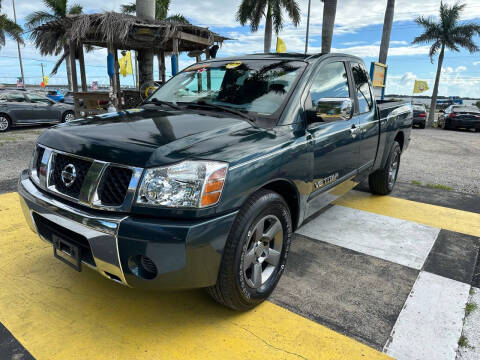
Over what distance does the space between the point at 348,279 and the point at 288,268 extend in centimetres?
51

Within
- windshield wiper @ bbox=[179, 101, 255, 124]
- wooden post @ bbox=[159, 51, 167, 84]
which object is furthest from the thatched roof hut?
windshield wiper @ bbox=[179, 101, 255, 124]

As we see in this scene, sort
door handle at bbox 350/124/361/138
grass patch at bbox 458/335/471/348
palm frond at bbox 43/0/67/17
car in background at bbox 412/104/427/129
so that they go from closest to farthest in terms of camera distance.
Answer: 1. grass patch at bbox 458/335/471/348
2. door handle at bbox 350/124/361/138
3. car in background at bbox 412/104/427/129
4. palm frond at bbox 43/0/67/17

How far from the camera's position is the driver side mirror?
2.75m

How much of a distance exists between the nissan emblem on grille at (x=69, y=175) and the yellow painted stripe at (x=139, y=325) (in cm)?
92

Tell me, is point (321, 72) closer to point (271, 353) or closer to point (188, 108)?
point (188, 108)

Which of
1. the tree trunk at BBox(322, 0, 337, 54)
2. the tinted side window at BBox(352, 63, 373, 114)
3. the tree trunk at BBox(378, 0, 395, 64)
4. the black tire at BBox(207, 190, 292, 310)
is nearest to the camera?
the black tire at BBox(207, 190, 292, 310)

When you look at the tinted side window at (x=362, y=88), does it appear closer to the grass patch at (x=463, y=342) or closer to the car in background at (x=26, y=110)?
the grass patch at (x=463, y=342)

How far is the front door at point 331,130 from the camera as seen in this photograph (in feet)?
9.36

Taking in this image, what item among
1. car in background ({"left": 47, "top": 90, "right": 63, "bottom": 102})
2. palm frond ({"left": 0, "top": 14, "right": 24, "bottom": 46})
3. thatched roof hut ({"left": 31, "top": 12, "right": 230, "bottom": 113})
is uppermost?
palm frond ({"left": 0, "top": 14, "right": 24, "bottom": 46})

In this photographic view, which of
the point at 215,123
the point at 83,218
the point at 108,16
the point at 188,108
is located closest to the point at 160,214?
the point at 83,218

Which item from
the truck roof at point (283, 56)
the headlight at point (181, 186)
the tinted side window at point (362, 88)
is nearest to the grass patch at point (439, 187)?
the tinted side window at point (362, 88)

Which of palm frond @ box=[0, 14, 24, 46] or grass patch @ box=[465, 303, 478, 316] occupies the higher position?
palm frond @ box=[0, 14, 24, 46]

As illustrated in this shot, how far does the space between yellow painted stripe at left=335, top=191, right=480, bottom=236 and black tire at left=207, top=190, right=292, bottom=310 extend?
8.60 feet

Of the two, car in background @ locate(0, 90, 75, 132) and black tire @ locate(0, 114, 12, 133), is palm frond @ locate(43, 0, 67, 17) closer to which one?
car in background @ locate(0, 90, 75, 132)
